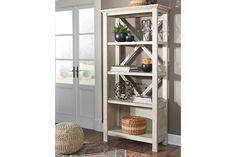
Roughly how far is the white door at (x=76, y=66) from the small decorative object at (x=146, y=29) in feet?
3.13

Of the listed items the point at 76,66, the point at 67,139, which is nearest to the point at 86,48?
the point at 76,66

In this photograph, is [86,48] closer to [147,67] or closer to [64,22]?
[64,22]

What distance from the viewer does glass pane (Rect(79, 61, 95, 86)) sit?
450 cm

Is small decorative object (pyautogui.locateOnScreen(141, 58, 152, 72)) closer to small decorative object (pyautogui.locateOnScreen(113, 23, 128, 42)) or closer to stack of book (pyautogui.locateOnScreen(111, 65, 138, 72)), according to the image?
stack of book (pyautogui.locateOnScreen(111, 65, 138, 72))

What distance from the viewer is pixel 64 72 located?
15.8 ft

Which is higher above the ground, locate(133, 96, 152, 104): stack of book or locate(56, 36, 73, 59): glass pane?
locate(56, 36, 73, 59): glass pane

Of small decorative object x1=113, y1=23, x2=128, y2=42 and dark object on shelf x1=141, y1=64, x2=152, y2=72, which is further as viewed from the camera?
small decorative object x1=113, y1=23, x2=128, y2=42

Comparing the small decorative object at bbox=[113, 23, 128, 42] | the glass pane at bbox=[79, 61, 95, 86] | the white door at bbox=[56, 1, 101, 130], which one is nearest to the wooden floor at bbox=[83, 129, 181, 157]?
the white door at bbox=[56, 1, 101, 130]

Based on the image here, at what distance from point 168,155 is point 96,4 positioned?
2451 mm

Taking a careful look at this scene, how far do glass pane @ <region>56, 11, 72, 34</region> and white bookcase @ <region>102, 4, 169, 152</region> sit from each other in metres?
0.87

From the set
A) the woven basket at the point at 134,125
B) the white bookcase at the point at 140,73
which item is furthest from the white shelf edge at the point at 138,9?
the woven basket at the point at 134,125
